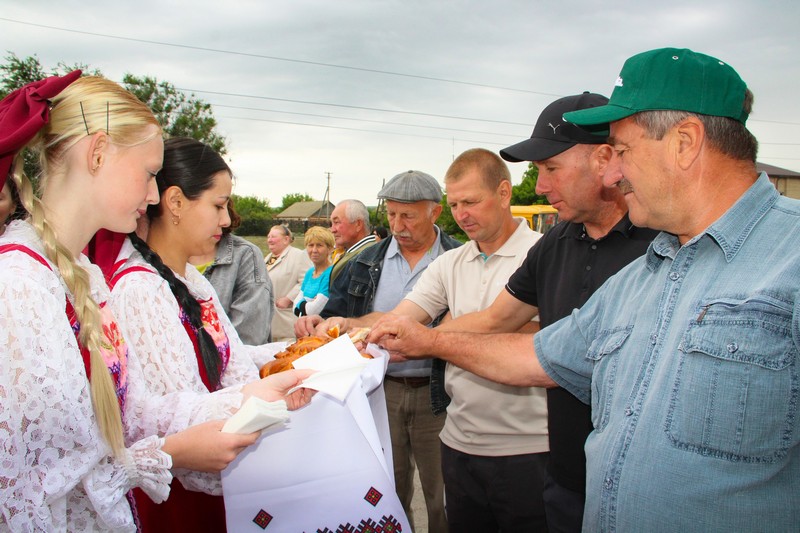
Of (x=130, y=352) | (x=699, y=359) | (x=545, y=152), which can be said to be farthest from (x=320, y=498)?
(x=545, y=152)

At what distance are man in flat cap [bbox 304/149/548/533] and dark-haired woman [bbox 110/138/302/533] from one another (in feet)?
4.28

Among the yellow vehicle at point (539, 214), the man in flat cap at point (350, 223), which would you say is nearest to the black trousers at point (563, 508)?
the man in flat cap at point (350, 223)

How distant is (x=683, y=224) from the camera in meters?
1.72

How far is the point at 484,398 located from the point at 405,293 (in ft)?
4.16

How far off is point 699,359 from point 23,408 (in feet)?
5.73

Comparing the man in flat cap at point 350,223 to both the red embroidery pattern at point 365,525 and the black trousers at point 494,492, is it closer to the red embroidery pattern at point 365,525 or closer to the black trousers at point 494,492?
the black trousers at point 494,492

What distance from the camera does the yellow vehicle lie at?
77.4 feet

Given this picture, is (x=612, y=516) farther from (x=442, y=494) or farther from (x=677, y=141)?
(x=442, y=494)

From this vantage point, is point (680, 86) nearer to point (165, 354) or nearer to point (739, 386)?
point (739, 386)

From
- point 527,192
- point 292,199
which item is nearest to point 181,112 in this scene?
point 527,192

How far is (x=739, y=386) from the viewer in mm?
1440

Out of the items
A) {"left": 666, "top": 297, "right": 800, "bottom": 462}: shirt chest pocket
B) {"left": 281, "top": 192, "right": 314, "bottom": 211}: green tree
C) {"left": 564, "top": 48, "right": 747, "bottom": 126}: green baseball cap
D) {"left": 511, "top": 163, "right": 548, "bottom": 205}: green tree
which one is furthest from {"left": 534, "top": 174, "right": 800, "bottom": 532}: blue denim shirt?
{"left": 281, "top": 192, "right": 314, "bottom": 211}: green tree

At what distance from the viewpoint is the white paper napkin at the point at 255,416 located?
1.81 m

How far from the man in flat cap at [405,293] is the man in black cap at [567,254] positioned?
113cm
